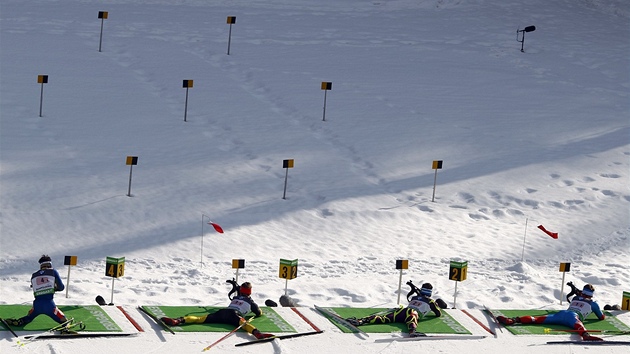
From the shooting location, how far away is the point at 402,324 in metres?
15.1

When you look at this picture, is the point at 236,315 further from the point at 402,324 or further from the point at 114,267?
the point at 402,324

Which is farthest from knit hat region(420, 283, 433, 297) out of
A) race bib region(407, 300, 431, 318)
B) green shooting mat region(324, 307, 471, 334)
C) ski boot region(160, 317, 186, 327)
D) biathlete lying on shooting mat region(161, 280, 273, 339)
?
ski boot region(160, 317, 186, 327)

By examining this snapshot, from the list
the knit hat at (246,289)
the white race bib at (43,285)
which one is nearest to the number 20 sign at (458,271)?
the knit hat at (246,289)

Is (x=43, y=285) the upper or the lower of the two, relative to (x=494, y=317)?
upper

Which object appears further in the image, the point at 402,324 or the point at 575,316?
the point at 575,316

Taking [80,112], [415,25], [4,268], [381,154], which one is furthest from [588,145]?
[4,268]

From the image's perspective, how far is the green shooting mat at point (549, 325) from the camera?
597 inches

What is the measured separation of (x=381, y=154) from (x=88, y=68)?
23.6 feet

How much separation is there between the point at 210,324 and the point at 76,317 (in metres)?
1.68

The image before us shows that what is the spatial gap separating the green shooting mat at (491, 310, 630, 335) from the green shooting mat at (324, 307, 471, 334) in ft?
2.36

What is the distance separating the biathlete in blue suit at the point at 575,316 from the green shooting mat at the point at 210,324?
2.96m

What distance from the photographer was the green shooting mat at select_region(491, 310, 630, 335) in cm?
1515

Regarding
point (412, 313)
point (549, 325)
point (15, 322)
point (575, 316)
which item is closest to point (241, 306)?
point (412, 313)

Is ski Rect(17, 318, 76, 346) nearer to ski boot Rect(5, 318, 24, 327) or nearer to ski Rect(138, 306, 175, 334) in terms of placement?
ski boot Rect(5, 318, 24, 327)
